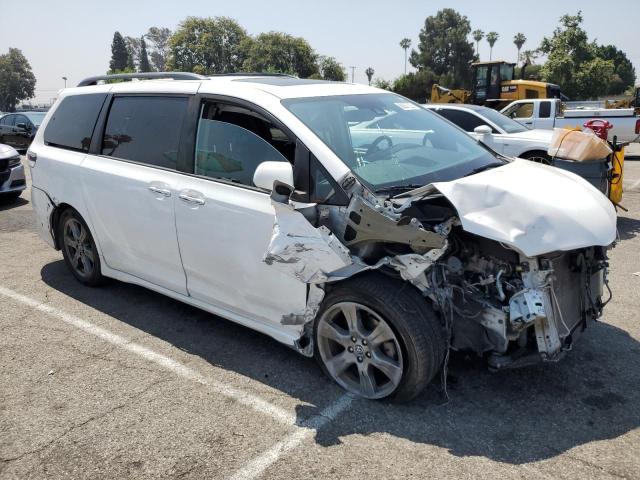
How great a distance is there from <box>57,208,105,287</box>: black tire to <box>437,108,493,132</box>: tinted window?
7.24m

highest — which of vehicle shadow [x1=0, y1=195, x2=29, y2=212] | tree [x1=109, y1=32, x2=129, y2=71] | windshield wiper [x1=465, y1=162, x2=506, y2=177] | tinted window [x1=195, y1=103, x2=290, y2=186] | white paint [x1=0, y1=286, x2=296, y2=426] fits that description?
tree [x1=109, y1=32, x2=129, y2=71]

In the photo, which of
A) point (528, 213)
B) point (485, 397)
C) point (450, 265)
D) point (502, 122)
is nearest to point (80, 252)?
point (450, 265)

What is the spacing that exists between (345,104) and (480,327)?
1746 mm

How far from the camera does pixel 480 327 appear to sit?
9.79 feet

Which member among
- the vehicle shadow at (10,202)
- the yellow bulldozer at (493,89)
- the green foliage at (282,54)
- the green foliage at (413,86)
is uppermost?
the green foliage at (282,54)

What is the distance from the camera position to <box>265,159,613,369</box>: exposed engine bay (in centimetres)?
282

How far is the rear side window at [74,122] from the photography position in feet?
15.2

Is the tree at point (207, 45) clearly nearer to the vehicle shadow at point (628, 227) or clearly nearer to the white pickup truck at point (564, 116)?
the white pickup truck at point (564, 116)

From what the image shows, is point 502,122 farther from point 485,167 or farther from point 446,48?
point 446,48

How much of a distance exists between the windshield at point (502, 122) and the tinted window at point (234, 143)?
724 centimetres

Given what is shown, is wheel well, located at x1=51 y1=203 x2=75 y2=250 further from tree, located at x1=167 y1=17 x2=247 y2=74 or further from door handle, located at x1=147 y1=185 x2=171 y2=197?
tree, located at x1=167 y1=17 x2=247 y2=74

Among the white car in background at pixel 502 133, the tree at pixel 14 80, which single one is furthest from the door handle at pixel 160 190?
the tree at pixel 14 80

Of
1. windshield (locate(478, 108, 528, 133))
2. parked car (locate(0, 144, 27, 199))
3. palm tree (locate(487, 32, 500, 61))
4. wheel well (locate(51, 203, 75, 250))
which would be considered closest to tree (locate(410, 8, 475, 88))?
palm tree (locate(487, 32, 500, 61))

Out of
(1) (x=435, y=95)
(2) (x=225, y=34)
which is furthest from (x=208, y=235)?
(2) (x=225, y=34)
